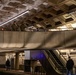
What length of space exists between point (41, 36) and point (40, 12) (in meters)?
13.1

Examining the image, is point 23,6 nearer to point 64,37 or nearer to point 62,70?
point 62,70

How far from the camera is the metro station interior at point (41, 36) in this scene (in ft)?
50.5

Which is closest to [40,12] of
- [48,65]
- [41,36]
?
[48,65]

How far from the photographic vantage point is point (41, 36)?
15828 millimetres

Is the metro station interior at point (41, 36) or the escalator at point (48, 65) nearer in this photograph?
the metro station interior at point (41, 36)

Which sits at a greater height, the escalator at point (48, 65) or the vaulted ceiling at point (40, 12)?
A: the vaulted ceiling at point (40, 12)

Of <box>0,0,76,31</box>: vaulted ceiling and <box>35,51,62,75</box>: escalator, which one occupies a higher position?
<box>0,0,76,31</box>: vaulted ceiling

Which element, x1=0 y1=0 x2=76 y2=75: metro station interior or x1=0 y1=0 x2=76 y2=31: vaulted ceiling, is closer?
x1=0 y1=0 x2=76 y2=75: metro station interior

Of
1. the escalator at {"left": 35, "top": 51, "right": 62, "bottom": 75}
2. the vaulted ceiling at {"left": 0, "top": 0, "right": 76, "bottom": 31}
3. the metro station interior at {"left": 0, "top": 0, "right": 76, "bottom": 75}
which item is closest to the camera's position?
the metro station interior at {"left": 0, "top": 0, "right": 76, "bottom": 75}

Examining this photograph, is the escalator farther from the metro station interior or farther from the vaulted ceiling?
the vaulted ceiling

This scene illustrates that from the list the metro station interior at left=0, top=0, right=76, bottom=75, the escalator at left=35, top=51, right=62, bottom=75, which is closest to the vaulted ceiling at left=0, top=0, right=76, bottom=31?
the metro station interior at left=0, top=0, right=76, bottom=75

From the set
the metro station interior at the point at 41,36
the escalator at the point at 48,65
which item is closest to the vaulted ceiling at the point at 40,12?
the metro station interior at the point at 41,36

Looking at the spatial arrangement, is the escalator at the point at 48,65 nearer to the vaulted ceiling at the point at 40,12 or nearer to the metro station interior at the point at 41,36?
the metro station interior at the point at 41,36

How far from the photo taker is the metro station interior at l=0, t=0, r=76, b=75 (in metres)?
15.4
